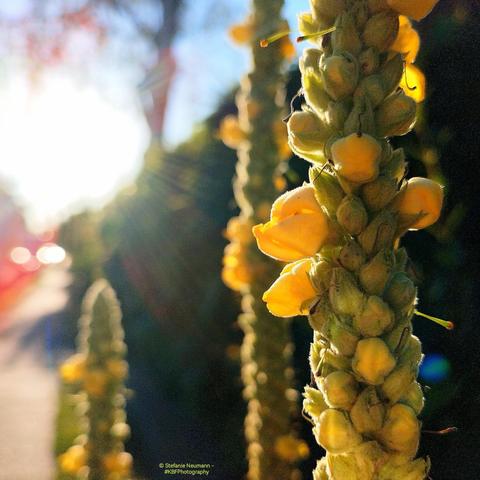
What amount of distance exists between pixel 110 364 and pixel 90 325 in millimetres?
237

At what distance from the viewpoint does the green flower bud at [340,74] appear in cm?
84

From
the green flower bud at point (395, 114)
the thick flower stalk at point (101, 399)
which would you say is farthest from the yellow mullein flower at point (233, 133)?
the green flower bud at point (395, 114)

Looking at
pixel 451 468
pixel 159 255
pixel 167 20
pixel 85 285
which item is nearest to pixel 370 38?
pixel 451 468

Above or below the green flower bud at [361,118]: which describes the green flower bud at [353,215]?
below

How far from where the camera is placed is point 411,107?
0.86 metres

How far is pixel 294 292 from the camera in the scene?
0.91 meters

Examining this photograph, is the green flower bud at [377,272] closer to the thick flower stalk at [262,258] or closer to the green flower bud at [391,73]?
the green flower bud at [391,73]

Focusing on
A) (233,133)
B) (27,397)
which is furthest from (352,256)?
(27,397)

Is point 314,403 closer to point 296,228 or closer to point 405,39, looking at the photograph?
point 296,228

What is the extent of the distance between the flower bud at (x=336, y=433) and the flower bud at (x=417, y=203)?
0.30 metres

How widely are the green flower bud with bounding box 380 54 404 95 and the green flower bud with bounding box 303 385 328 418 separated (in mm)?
479

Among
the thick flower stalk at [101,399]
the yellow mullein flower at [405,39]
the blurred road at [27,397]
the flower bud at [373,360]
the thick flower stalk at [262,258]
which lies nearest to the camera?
the flower bud at [373,360]

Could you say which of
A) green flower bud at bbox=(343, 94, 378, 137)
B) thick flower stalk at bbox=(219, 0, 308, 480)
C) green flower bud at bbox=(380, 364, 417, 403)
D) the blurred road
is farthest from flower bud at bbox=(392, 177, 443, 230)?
the blurred road

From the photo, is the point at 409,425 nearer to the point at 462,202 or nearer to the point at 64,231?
the point at 462,202
